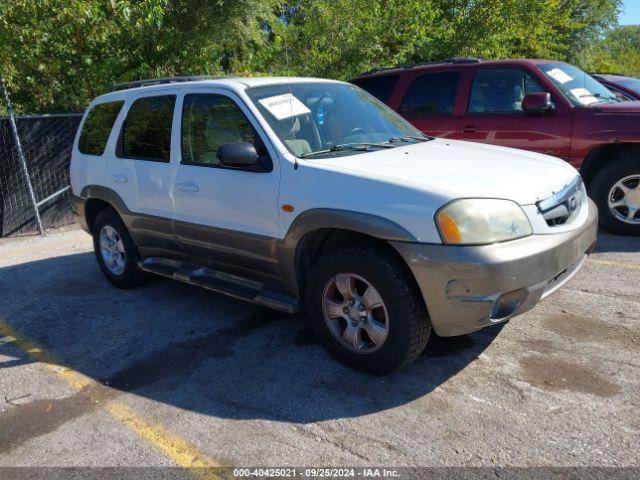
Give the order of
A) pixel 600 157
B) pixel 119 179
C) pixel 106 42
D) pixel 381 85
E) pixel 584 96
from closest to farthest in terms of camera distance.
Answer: pixel 119 179 < pixel 600 157 < pixel 584 96 < pixel 381 85 < pixel 106 42

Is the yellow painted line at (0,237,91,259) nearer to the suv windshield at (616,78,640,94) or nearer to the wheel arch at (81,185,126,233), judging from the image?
the wheel arch at (81,185,126,233)

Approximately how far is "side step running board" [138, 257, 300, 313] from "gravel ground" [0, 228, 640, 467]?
353 mm

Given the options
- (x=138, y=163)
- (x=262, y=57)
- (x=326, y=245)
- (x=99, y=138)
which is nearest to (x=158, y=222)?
(x=138, y=163)

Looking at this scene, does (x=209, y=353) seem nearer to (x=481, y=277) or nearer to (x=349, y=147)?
(x=349, y=147)

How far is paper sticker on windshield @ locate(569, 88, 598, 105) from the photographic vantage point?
6148 millimetres

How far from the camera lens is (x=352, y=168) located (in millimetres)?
3477

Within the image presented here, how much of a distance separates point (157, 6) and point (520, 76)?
504 centimetres

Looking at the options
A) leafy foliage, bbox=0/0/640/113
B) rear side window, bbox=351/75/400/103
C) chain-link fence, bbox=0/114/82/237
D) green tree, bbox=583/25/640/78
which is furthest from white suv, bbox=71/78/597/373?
green tree, bbox=583/25/640/78

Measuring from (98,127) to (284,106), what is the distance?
7.86 ft

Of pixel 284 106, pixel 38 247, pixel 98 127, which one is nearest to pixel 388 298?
pixel 284 106

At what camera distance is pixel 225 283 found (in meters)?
4.28

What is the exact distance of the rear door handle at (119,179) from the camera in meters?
5.08

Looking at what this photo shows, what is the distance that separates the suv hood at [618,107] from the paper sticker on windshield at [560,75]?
1.66 ft

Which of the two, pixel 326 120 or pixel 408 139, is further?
pixel 408 139
